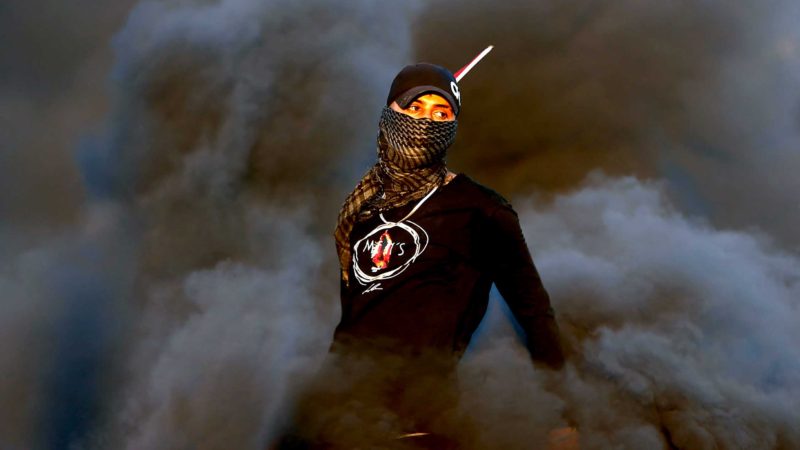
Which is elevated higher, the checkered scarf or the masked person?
the checkered scarf

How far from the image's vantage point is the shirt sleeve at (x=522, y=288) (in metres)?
2.69

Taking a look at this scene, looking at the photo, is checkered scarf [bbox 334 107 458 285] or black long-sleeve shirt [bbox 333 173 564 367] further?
checkered scarf [bbox 334 107 458 285]

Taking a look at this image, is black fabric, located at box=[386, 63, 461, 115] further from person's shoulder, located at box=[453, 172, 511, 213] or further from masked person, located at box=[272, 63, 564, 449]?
person's shoulder, located at box=[453, 172, 511, 213]

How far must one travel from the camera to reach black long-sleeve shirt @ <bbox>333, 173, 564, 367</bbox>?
2.71 m

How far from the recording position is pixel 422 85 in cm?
310

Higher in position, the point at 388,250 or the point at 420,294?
the point at 388,250

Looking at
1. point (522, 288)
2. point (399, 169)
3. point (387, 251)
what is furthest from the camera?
point (399, 169)

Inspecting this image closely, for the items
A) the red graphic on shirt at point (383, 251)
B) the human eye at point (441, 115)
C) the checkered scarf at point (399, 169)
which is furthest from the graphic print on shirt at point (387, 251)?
the human eye at point (441, 115)

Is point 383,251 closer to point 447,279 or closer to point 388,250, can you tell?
point 388,250

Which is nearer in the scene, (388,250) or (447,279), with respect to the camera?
(447,279)

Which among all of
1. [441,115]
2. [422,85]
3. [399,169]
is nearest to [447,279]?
[399,169]

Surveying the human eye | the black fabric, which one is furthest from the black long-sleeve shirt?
the black fabric

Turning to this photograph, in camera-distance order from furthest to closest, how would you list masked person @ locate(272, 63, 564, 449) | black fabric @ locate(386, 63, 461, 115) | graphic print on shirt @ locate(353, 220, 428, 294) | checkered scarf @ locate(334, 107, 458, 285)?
black fabric @ locate(386, 63, 461, 115)
checkered scarf @ locate(334, 107, 458, 285)
graphic print on shirt @ locate(353, 220, 428, 294)
masked person @ locate(272, 63, 564, 449)

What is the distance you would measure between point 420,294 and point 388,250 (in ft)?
0.82
